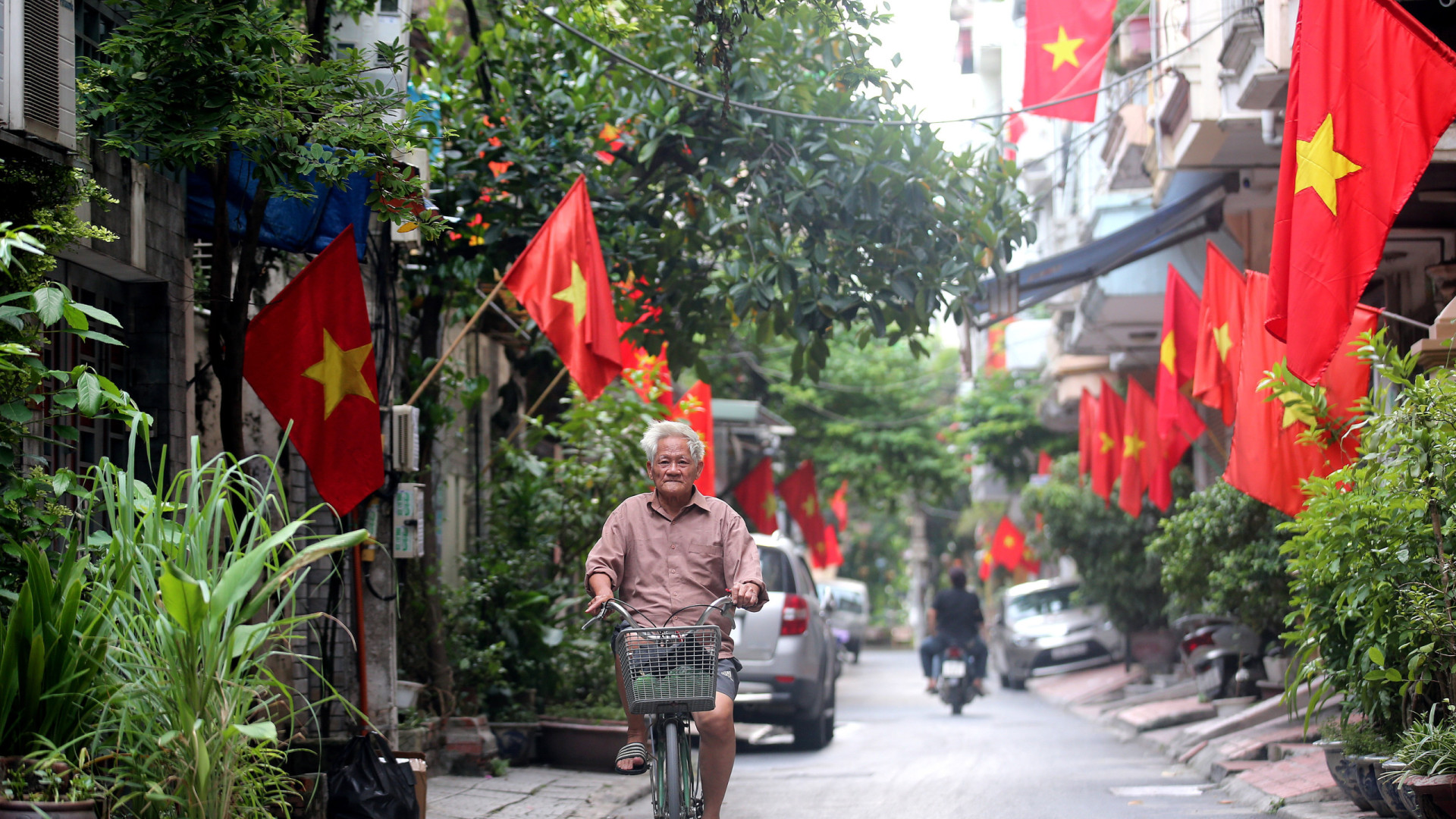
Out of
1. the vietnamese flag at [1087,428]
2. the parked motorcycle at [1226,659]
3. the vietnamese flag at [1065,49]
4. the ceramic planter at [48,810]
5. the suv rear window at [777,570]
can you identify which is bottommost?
the parked motorcycle at [1226,659]

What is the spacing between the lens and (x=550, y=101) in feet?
31.8

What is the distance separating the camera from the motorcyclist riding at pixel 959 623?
16297mm

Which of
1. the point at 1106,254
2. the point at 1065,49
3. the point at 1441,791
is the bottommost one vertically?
the point at 1441,791

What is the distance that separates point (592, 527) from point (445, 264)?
2464 mm

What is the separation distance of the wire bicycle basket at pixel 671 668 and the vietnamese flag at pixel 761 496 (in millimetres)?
18799

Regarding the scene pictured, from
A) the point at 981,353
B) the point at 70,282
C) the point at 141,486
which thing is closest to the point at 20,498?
the point at 141,486

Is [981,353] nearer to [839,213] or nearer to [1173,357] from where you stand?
[1173,357]

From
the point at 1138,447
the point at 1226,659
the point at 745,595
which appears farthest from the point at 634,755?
the point at 1138,447

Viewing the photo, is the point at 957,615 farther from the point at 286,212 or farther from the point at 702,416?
the point at 286,212

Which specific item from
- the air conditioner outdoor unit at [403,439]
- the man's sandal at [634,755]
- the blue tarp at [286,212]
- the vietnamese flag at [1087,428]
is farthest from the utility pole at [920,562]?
the man's sandal at [634,755]

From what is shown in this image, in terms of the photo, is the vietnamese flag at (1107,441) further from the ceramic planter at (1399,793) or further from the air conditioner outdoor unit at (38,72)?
the air conditioner outdoor unit at (38,72)

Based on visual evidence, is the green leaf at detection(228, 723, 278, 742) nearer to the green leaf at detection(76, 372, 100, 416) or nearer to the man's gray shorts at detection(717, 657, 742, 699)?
the green leaf at detection(76, 372, 100, 416)

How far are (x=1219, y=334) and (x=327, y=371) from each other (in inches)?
263

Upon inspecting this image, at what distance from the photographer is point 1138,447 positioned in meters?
14.7
